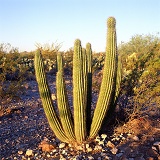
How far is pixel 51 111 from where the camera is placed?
610 cm

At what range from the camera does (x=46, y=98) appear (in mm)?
6039

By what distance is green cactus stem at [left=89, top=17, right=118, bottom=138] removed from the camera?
571cm

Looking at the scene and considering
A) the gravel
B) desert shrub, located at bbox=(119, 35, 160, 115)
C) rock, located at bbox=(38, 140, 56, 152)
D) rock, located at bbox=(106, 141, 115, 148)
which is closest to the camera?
the gravel

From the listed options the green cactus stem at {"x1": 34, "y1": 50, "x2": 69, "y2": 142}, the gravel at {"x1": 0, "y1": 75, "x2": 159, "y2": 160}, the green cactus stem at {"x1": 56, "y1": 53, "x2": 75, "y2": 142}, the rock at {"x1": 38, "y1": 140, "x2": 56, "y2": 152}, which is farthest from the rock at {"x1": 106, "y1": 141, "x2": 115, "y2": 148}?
the rock at {"x1": 38, "y1": 140, "x2": 56, "y2": 152}

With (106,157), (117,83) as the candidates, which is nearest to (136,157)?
(106,157)

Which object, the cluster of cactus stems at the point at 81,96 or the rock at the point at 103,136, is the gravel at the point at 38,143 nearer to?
the rock at the point at 103,136

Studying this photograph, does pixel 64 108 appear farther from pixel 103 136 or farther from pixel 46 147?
pixel 103 136

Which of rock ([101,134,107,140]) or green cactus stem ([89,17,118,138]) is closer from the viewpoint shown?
green cactus stem ([89,17,118,138])

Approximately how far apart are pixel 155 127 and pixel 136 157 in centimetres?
138

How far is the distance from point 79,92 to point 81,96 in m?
0.09

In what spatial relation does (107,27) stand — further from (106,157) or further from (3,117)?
(3,117)

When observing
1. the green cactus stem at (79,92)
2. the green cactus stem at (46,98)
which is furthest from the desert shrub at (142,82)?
the green cactus stem at (46,98)

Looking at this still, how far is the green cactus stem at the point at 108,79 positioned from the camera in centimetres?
571

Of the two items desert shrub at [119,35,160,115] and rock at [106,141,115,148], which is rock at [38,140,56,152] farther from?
desert shrub at [119,35,160,115]
